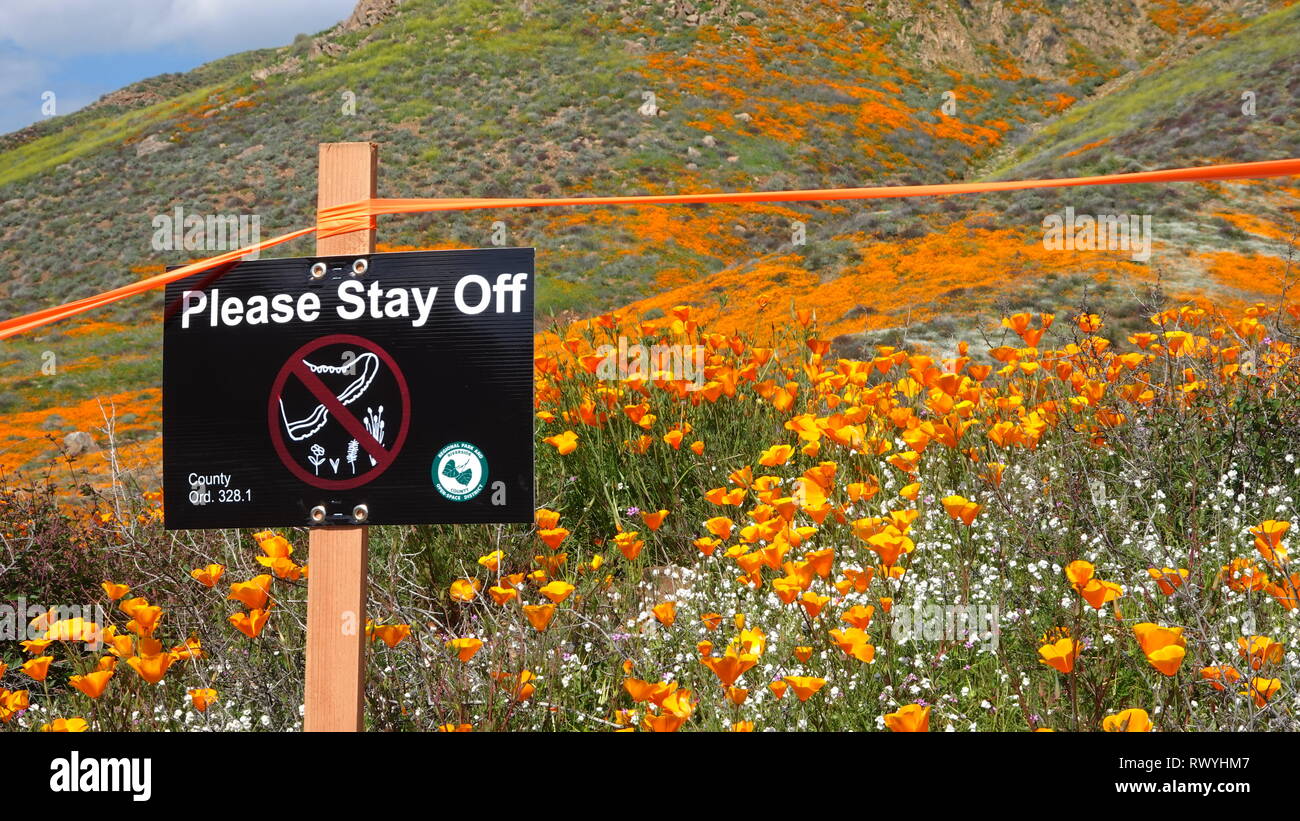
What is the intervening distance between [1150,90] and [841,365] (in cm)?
2768

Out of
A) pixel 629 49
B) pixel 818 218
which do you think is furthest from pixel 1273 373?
pixel 629 49

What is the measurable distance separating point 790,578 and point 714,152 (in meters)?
25.1

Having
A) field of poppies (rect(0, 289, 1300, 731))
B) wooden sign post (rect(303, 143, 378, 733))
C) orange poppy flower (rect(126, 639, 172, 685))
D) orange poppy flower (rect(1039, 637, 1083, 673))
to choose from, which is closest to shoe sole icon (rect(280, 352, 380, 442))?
wooden sign post (rect(303, 143, 378, 733))

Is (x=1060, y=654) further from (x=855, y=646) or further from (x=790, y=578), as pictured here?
(x=790, y=578)

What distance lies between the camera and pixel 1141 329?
6.55 meters

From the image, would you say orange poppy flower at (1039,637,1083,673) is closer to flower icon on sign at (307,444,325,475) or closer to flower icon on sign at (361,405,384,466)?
flower icon on sign at (361,405,384,466)

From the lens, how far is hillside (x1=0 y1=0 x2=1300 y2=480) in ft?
29.0

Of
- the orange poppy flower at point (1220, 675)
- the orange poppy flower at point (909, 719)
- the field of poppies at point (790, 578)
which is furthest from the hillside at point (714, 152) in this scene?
the orange poppy flower at point (909, 719)

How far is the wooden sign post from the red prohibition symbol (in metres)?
0.13

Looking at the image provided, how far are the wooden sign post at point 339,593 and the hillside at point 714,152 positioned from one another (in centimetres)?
366

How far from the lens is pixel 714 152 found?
25844 mm

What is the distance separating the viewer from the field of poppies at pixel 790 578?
2119 mm

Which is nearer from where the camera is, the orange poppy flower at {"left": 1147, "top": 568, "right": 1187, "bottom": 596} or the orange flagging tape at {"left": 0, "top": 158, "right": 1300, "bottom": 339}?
the orange poppy flower at {"left": 1147, "top": 568, "right": 1187, "bottom": 596}

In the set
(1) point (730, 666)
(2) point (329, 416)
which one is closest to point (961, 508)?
(1) point (730, 666)
